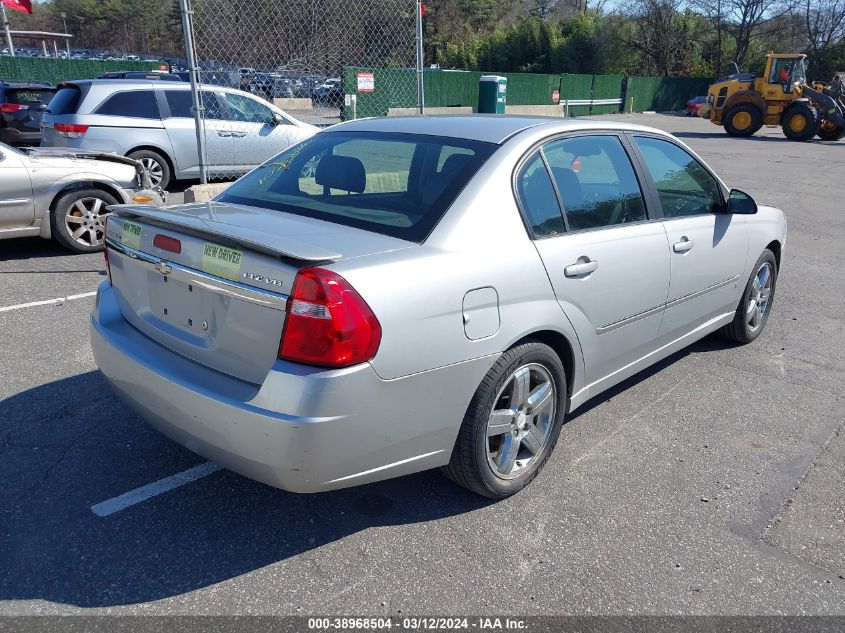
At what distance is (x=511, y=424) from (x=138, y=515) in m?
1.63

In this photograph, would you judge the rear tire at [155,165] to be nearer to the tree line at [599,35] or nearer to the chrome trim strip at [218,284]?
the chrome trim strip at [218,284]

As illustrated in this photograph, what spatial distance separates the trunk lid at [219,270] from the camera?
2.55m

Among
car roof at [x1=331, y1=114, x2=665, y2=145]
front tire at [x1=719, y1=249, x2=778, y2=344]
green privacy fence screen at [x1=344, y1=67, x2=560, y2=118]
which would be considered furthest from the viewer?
green privacy fence screen at [x1=344, y1=67, x2=560, y2=118]

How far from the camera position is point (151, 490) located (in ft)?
10.6

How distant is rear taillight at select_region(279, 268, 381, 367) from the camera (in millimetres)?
2451

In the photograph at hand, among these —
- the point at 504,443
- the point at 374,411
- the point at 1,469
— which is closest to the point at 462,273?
the point at 374,411

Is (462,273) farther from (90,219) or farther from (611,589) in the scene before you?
(90,219)

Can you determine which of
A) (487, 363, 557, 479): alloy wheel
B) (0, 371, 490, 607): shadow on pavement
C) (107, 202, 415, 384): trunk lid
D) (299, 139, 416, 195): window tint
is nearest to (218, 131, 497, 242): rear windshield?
(299, 139, 416, 195): window tint

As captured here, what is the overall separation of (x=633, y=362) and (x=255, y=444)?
7.41ft

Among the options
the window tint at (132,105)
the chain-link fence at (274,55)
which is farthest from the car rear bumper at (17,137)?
the chain-link fence at (274,55)

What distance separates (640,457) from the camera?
12.1 feet

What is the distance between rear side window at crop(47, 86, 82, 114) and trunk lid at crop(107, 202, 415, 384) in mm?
8056

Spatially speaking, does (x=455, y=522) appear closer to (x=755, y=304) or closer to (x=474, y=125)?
(x=474, y=125)

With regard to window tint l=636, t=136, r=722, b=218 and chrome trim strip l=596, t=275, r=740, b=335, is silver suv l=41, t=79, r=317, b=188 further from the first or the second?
chrome trim strip l=596, t=275, r=740, b=335
